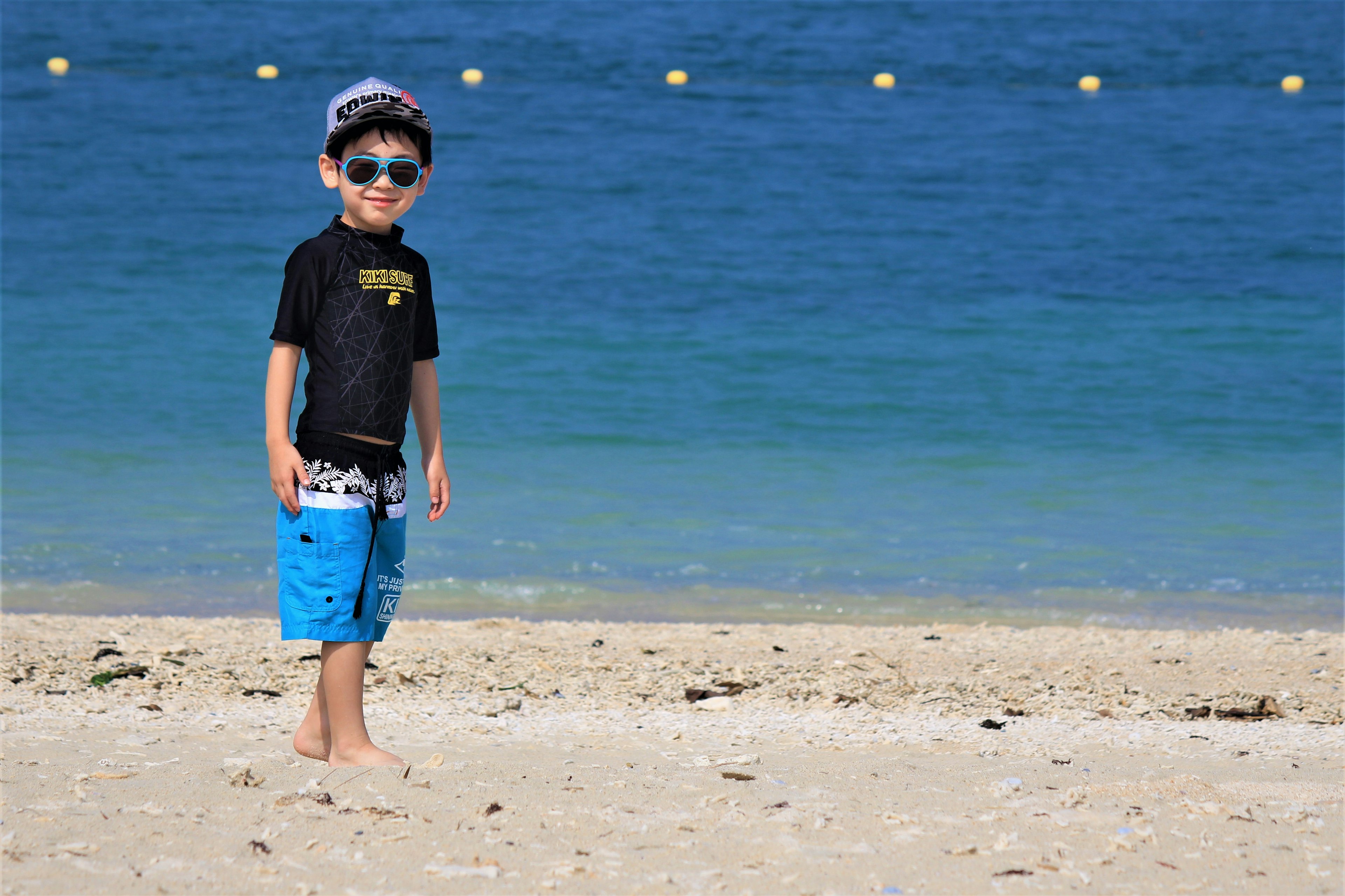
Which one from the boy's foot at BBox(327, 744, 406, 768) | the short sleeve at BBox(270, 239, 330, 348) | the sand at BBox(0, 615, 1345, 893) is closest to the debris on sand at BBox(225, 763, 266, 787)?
the sand at BBox(0, 615, 1345, 893)

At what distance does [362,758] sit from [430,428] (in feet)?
2.81

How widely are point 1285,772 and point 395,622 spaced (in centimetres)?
379

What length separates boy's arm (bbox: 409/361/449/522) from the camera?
3.30 metres

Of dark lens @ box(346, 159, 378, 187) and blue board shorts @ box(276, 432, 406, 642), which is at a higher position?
dark lens @ box(346, 159, 378, 187)

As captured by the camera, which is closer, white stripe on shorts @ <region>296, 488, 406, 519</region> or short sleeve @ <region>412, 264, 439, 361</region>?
white stripe on shorts @ <region>296, 488, 406, 519</region>

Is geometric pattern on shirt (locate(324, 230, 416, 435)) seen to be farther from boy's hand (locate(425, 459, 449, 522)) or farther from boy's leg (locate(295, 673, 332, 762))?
boy's leg (locate(295, 673, 332, 762))

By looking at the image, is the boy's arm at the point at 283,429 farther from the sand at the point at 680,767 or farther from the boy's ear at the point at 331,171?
the sand at the point at 680,767

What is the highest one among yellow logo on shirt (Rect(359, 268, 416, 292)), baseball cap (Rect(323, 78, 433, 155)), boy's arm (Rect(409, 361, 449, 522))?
baseball cap (Rect(323, 78, 433, 155))

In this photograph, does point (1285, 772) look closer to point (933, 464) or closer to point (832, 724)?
point (832, 724)

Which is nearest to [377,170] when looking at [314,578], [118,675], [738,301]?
[314,578]

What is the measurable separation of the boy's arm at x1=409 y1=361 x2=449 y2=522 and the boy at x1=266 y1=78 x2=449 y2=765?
116 millimetres

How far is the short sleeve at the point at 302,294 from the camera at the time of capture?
3018 mm

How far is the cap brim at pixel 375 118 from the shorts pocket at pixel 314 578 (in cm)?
98

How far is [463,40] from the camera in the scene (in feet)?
102
